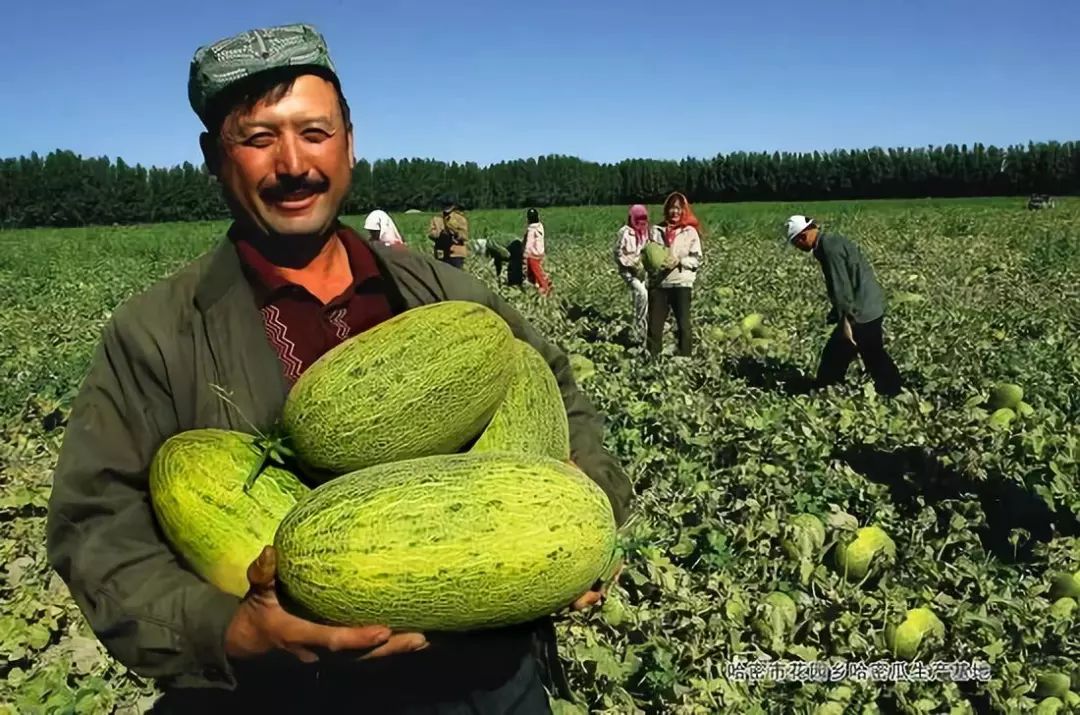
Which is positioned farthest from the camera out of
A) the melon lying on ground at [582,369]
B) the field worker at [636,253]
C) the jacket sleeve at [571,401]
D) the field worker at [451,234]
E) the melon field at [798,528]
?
the field worker at [451,234]

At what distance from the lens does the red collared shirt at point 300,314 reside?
206 cm

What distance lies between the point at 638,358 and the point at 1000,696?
21.2ft

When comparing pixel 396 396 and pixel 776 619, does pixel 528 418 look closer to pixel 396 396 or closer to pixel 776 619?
pixel 396 396

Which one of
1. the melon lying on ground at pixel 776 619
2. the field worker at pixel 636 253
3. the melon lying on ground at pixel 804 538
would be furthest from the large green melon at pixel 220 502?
the field worker at pixel 636 253

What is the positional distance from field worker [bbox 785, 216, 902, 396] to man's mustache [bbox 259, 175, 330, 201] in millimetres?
7768

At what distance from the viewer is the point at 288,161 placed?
1.92 metres

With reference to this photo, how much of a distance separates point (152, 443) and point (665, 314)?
30.1ft

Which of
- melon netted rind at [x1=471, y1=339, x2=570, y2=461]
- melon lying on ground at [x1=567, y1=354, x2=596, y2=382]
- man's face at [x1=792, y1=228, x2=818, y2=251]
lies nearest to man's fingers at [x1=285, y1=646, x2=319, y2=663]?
melon netted rind at [x1=471, y1=339, x2=570, y2=461]

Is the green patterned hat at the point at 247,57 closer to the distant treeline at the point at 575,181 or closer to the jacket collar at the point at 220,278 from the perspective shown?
the jacket collar at the point at 220,278

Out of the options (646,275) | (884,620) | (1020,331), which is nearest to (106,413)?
(884,620)

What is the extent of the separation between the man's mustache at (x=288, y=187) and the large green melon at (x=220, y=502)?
0.49 m

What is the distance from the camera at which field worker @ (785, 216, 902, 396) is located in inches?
355

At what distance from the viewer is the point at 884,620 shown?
3.88 m

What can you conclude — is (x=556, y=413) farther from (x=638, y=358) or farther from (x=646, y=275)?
(x=646, y=275)
